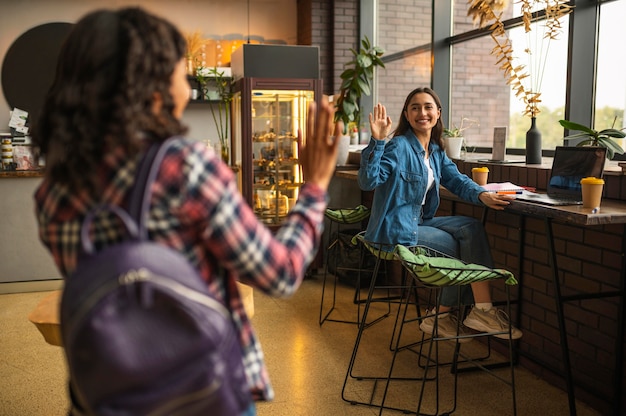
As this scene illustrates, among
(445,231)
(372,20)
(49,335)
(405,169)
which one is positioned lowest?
(49,335)

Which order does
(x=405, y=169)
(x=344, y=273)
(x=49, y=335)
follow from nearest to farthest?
(x=49, y=335)
(x=405, y=169)
(x=344, y=273)

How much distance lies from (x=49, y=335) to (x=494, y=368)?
89.6 inches

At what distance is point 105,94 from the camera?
0.98 metres

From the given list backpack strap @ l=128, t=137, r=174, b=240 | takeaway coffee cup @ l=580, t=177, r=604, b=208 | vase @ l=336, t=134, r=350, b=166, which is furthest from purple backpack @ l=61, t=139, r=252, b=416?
vase @ l=336, t=134, r=350, b=166

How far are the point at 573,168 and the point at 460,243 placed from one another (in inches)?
27.7

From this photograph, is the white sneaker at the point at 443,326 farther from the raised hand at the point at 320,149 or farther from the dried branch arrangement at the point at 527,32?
the raised hand at the point at 320,149

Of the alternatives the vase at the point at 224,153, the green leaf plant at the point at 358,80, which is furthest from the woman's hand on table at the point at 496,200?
the vase at the point at 224,153

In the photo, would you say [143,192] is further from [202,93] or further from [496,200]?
[202,93]

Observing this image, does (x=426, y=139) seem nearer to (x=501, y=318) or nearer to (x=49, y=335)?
(x=501, y=318)

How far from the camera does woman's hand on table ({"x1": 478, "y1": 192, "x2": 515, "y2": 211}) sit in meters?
2.88

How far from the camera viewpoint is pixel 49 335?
7.61 feet

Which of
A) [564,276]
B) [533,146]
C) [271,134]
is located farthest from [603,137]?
[271,134]

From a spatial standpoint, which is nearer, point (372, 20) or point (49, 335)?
point (49, 335)

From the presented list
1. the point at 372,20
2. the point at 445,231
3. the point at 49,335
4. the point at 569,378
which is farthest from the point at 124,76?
the point at 372,20
